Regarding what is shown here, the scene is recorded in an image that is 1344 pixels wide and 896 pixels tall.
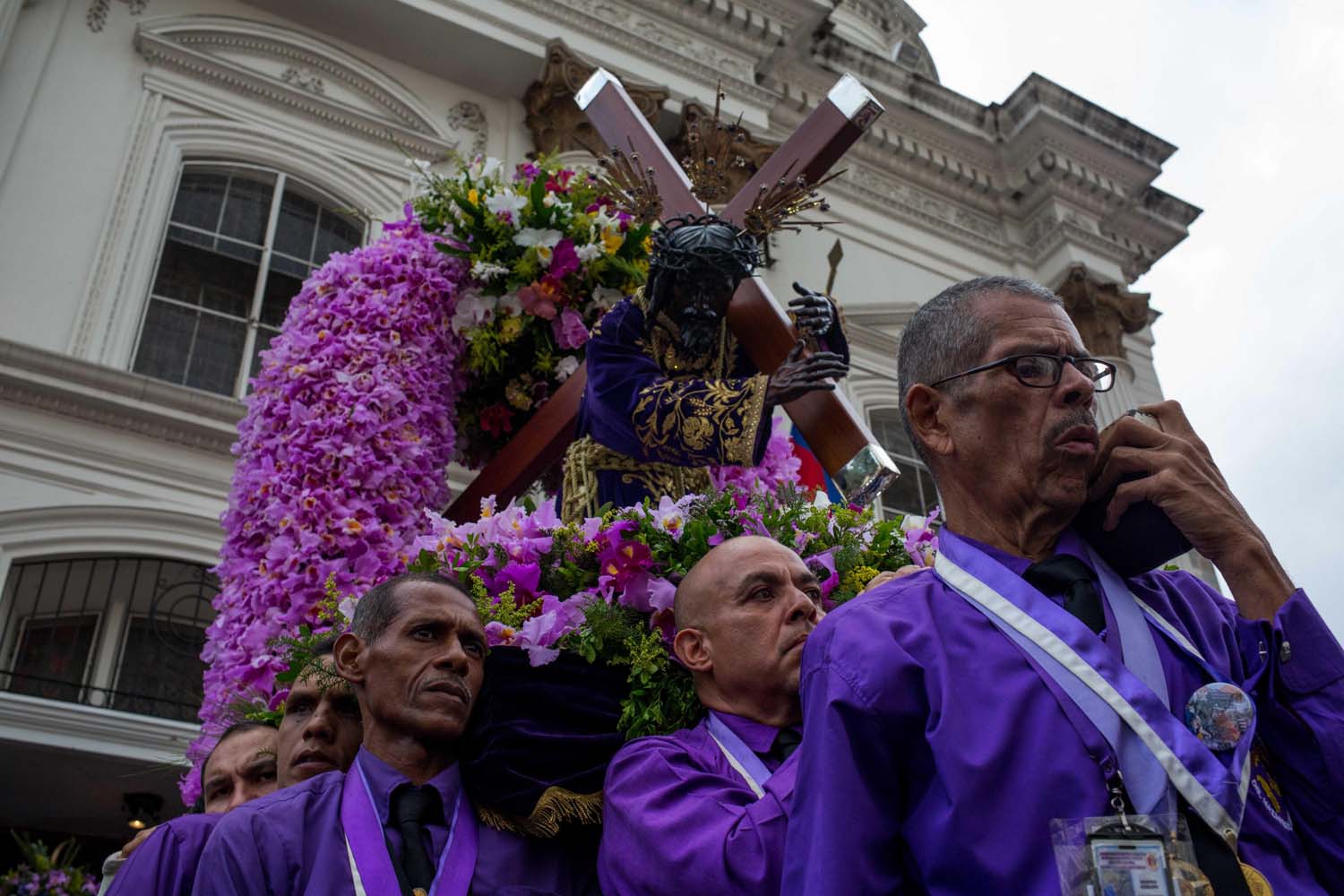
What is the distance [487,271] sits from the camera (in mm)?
4984

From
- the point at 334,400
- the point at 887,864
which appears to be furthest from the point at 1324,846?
the point at 334,400

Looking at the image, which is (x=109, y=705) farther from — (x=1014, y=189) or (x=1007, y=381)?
(x=1014, y=189)

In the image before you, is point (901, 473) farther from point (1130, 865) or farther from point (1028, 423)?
point (1130, 865)

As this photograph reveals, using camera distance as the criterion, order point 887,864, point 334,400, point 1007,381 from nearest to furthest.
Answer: point 887,864 → point 1007,381 → point 334,400

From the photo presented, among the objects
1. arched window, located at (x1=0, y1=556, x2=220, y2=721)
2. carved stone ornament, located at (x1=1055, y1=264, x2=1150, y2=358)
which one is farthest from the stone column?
arched window, located at (x1=0, y1=556, x2=220, y2=721)

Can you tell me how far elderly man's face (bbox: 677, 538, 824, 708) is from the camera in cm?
231

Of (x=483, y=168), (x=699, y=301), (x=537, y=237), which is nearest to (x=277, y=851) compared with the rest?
(x=699, y=301)

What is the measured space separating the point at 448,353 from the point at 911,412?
346 centimetres

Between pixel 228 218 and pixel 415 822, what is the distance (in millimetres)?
7361

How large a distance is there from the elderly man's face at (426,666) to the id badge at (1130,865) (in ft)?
5.28

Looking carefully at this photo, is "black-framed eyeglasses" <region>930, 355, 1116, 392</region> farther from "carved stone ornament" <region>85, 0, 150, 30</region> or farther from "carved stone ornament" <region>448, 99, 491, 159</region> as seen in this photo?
"carved stone ornament" <region>85, 0, 150, 30</region>

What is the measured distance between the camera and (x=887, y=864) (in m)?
1.41

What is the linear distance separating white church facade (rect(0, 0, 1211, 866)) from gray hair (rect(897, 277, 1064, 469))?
A: 4083 mm

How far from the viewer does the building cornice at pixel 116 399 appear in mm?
6984
